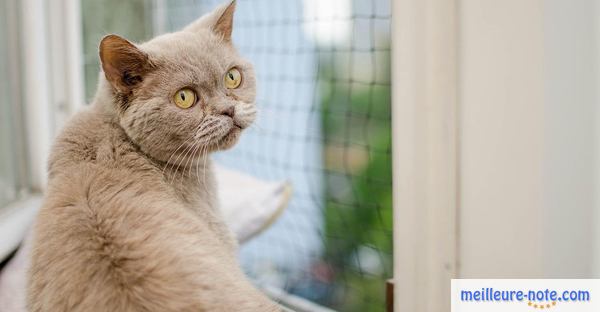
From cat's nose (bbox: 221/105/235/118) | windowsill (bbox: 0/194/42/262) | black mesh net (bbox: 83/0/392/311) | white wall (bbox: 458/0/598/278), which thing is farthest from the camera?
black mesh net (bbox: 83/0/392/311)

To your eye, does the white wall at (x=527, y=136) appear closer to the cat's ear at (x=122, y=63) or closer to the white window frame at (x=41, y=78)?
the cat's ear at (x=122, y=63)

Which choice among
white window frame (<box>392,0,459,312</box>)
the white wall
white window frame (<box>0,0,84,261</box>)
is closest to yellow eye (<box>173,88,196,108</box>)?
white window frame (<box>392,0,459,312</box>)

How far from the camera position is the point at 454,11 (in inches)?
33.9

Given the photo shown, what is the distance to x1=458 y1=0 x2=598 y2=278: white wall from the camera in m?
0.81

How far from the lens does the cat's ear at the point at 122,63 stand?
83 cm

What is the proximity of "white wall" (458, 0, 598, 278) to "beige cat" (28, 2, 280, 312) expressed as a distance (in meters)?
0.39

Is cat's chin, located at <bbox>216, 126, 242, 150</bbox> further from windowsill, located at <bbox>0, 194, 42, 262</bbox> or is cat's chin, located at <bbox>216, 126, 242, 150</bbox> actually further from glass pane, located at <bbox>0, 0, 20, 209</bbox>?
glass pane, located at <bbox>0, 0, 20, 209</bbox>

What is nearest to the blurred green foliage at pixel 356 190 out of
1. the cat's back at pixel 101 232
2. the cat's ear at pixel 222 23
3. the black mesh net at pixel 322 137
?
the black mesh net at pixel 322 137

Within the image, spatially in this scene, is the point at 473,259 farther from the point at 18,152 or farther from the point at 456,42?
the point at 18,152

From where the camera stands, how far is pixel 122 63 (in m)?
0.87

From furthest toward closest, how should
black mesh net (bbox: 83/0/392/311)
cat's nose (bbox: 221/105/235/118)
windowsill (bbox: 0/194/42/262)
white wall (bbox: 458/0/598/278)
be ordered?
black mesh net (bbox: 83/0/392/311) < windowsill (bbox: 0/194/42/262) < cat's nose (bbox: 221/105/235/118) < white wall (bbox: 458/0/598/278)

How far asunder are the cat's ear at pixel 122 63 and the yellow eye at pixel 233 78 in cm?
15

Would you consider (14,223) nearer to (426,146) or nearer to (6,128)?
(6,128)

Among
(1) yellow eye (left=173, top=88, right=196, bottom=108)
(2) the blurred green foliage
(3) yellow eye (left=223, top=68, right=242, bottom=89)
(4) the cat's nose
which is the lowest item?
(2) the blurred green foliage
